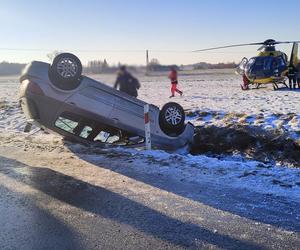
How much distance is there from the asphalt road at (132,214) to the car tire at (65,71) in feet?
7.05

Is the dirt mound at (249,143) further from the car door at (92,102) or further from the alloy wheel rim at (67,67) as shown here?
the alloy wheel rim at (67,67)

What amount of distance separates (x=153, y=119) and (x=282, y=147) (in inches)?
121

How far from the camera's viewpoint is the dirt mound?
9.95m

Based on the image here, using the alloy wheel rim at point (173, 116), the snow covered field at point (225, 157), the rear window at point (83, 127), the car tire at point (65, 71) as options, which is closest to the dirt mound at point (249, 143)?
the snow covered field at point (225, 157)

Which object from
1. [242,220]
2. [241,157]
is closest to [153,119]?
[241,157]

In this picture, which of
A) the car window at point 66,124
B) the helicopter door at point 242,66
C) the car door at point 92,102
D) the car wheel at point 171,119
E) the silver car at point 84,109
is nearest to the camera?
the silver car at point 84,109

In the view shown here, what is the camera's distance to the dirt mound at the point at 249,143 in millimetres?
9945

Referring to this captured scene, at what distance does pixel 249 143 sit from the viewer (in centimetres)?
1097

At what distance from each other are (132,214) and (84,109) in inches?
165

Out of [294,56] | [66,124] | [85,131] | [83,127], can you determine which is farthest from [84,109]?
[294,56]

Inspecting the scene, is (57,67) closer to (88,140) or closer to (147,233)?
(88,140)

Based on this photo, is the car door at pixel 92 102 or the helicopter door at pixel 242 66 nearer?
the car door at pixel 92 102

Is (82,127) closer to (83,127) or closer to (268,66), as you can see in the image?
(83,127)

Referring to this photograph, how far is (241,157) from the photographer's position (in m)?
10.1
